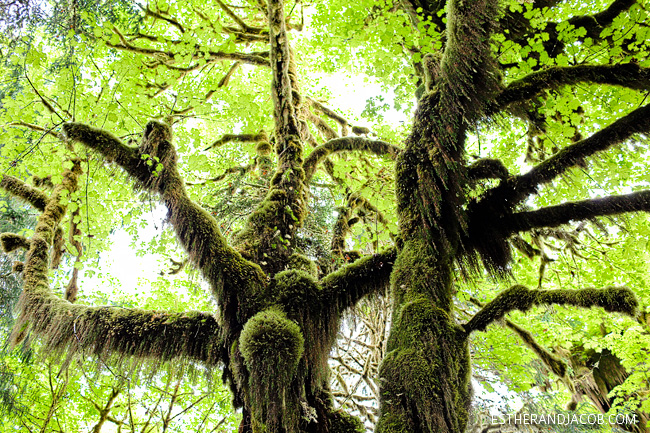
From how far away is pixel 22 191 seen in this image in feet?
Answer: 15.5

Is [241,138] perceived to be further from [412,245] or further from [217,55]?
[412,245]

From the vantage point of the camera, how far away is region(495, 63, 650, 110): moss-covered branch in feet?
9.22

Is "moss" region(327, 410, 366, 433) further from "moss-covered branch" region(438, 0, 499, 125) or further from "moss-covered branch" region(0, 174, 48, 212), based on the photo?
"moss-covered branch" region(0, 174, 48, 212)

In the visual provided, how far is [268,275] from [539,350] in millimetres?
3580

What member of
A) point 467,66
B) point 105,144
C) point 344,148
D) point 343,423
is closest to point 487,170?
point 467,66

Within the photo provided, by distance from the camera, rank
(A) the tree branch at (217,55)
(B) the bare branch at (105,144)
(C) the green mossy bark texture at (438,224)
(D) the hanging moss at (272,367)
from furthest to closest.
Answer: (A) the tree branch at (217,55) < (B) the bare branch at (105,144) < (D) the hanging moss at (272,367) < (C) the green mossy bark texture at (438,224)

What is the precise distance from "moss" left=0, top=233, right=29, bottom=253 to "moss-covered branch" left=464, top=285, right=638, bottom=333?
16.6ft

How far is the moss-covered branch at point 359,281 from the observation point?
3445mm

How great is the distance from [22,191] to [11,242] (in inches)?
39.9

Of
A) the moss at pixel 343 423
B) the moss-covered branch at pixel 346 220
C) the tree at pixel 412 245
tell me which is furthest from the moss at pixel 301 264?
the moss at pixel 343 423

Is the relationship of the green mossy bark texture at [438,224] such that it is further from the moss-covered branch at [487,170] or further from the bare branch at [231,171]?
the bare branch at [231,171]

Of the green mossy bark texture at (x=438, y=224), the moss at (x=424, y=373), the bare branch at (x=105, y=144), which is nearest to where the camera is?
the moss at (x=424, y=373)

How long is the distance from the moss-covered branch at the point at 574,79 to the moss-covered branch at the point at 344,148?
6.83 ft

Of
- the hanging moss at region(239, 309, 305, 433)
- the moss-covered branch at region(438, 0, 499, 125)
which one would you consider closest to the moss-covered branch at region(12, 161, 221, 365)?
the hanging moss at region(239, 309, 305, 433)
